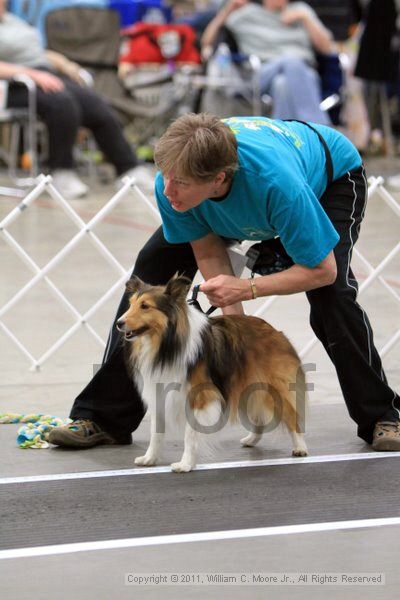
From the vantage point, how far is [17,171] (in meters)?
10.9

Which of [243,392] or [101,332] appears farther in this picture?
[101,332]

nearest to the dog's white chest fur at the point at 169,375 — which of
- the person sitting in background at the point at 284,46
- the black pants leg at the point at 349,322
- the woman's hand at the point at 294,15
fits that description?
the black pants leg at the point at 349,322

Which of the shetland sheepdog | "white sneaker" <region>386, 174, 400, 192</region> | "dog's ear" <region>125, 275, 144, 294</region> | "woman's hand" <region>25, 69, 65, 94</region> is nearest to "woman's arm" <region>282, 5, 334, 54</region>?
"white sneaker" <region>386, 174, 400, 192</region>

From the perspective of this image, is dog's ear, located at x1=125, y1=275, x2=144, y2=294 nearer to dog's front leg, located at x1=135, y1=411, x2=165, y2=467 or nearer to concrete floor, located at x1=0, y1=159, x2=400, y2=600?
dog's front leg, located at x1=135, y1=411, x2=165, y2=467

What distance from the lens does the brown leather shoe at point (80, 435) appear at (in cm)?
385

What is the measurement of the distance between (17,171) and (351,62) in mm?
3554

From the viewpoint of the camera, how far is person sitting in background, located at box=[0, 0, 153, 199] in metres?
8.95

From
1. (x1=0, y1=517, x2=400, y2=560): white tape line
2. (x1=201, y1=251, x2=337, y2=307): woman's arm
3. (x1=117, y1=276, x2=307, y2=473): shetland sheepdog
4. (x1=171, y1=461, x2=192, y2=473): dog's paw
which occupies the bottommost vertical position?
(x1=171, y1=461, x2=192, y2=473): dog's paw

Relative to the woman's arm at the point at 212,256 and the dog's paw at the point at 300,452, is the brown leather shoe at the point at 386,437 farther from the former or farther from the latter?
the woman's arm at the point at 212,256

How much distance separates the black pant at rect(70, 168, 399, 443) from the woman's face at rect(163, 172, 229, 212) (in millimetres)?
471

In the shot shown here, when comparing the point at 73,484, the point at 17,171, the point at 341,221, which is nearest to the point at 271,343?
the point at 341,221

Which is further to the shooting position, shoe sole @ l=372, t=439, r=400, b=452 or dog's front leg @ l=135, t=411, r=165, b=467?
shoe sole @ l=372, t=439, r=400, b=452

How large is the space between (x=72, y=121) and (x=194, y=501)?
6071 millimetres

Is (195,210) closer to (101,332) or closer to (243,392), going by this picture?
(243,392)
